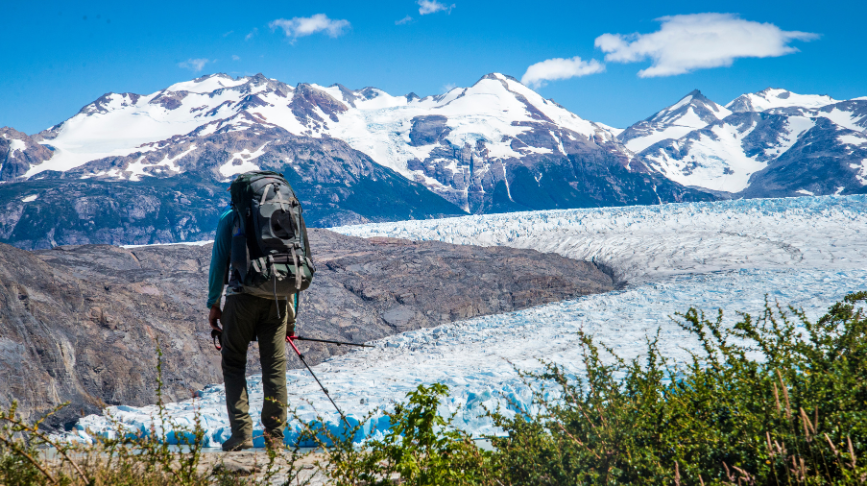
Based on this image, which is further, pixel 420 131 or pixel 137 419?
pixel 420 131

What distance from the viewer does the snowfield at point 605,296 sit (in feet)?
19.3

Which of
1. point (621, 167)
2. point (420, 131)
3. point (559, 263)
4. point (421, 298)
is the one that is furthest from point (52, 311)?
point (621, 167)

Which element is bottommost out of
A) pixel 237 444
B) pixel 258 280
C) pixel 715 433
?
pixel 237 444

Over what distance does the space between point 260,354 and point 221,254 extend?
2.33ft

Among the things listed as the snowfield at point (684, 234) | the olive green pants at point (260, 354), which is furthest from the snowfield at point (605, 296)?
the olive green pants at point (260, 354)

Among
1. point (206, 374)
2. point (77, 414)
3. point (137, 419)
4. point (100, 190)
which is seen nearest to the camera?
point (137, 419)

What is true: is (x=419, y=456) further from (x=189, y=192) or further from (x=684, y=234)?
(x=189, y=192)

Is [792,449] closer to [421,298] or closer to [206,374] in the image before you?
[206,374]

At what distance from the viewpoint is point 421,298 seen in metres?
13.8

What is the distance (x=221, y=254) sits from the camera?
3.46m

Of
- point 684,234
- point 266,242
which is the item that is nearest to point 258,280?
point 266,242

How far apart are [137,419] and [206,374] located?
2.78 metres

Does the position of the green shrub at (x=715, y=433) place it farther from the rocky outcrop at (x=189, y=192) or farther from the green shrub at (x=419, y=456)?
the rocky outcrop at (x=189, y=192)

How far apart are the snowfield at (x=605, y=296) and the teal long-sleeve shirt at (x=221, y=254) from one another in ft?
2.45
